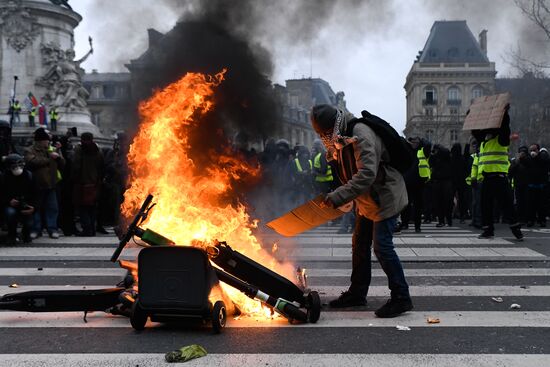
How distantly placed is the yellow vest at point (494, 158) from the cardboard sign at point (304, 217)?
4671 mm

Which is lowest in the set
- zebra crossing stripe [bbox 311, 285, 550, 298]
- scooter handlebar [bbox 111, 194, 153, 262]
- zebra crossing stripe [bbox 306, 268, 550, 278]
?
zebra crossing stripe [bbox 306, 268, 550, 278]

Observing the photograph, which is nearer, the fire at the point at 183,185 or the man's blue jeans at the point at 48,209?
the fire at the point at 183,185

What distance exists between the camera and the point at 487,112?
8.54 meters

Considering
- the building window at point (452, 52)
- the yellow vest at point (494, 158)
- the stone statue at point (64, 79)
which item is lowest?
the yellow vest at point (494, 158)

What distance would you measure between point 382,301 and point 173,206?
7.13 ft

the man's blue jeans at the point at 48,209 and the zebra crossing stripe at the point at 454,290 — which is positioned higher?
the man's blue jeans at the point at 48,209

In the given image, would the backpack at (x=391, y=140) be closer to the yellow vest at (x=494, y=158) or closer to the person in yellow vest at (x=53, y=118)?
the yellow vest at (x=494, y=158)

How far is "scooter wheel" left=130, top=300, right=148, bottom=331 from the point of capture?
13.9 feet

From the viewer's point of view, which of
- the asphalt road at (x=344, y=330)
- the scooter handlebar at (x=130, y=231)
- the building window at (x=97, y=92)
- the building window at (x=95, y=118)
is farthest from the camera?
the building window at (x=95, y=118)

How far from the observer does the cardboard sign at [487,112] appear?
8.23 m

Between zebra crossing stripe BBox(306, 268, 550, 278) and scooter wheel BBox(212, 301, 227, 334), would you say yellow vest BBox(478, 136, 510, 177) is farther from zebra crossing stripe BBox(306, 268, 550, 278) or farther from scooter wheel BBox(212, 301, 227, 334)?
scooter wheel BBox(212, 301, 227, 334)

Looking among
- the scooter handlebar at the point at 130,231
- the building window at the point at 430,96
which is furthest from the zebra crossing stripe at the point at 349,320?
the building window at the point at 430,96

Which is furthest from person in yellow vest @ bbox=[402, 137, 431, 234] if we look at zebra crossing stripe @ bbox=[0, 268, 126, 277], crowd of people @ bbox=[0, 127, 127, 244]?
zebra crossing stripe @ bbox=[0, 268, 126, 277]

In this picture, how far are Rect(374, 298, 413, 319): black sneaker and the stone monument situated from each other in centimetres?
1862
